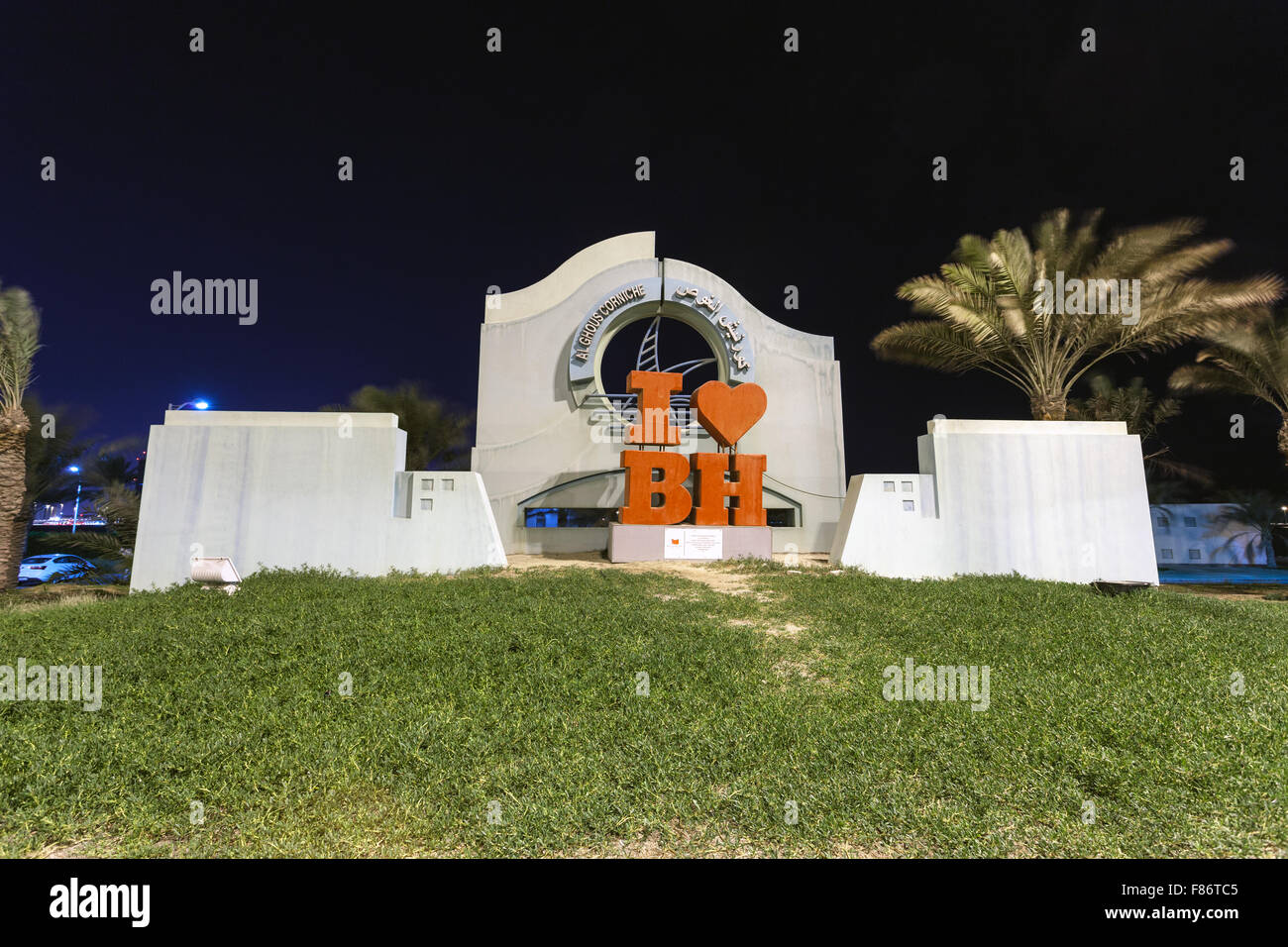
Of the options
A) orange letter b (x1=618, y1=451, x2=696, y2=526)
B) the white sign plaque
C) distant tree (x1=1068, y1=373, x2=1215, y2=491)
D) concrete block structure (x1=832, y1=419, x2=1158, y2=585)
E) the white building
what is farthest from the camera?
the white building

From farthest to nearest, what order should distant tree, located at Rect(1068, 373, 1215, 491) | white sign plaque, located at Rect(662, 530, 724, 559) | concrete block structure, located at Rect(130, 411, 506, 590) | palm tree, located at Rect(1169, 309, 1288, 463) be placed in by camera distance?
distant tree, located at Rect(1068, 373, 1215, 491) → white sign plaque, located at Rect(662, 530, 724, 559) → palm tree, located at Rect(1169, 309, 1288, 463) → concrete block structure, located at Rect(130, 411, 506, 590)

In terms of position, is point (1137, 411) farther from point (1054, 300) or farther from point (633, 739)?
point (633, 739)

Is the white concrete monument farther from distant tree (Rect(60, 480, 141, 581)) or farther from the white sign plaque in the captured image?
distant tree (Rect(60, 480, 141, 581))

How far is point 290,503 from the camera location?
14469mm

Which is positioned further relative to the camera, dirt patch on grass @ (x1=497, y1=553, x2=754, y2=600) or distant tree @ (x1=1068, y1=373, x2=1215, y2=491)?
distant tree @ (x1=1068, y1=373, x2=1215, y2=491)

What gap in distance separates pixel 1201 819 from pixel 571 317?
68.8ft

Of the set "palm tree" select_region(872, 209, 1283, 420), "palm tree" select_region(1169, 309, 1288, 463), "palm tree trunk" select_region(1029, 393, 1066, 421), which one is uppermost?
"palm tree" select_region(872, 209, 1283, 420)

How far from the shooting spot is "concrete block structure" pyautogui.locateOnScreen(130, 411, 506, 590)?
1412 cm

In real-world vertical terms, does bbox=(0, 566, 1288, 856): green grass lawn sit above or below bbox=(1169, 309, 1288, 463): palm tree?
below

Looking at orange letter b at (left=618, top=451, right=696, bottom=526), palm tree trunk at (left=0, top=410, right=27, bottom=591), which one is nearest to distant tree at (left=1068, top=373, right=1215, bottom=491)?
orange letter b at (left=618, top=451, right=696, bottom=526)

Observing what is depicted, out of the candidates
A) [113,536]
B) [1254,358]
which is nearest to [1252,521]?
[1254,358]

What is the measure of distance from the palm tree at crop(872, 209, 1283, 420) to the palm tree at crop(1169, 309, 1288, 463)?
0.63 metres

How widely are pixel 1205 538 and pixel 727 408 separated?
1023 inches
